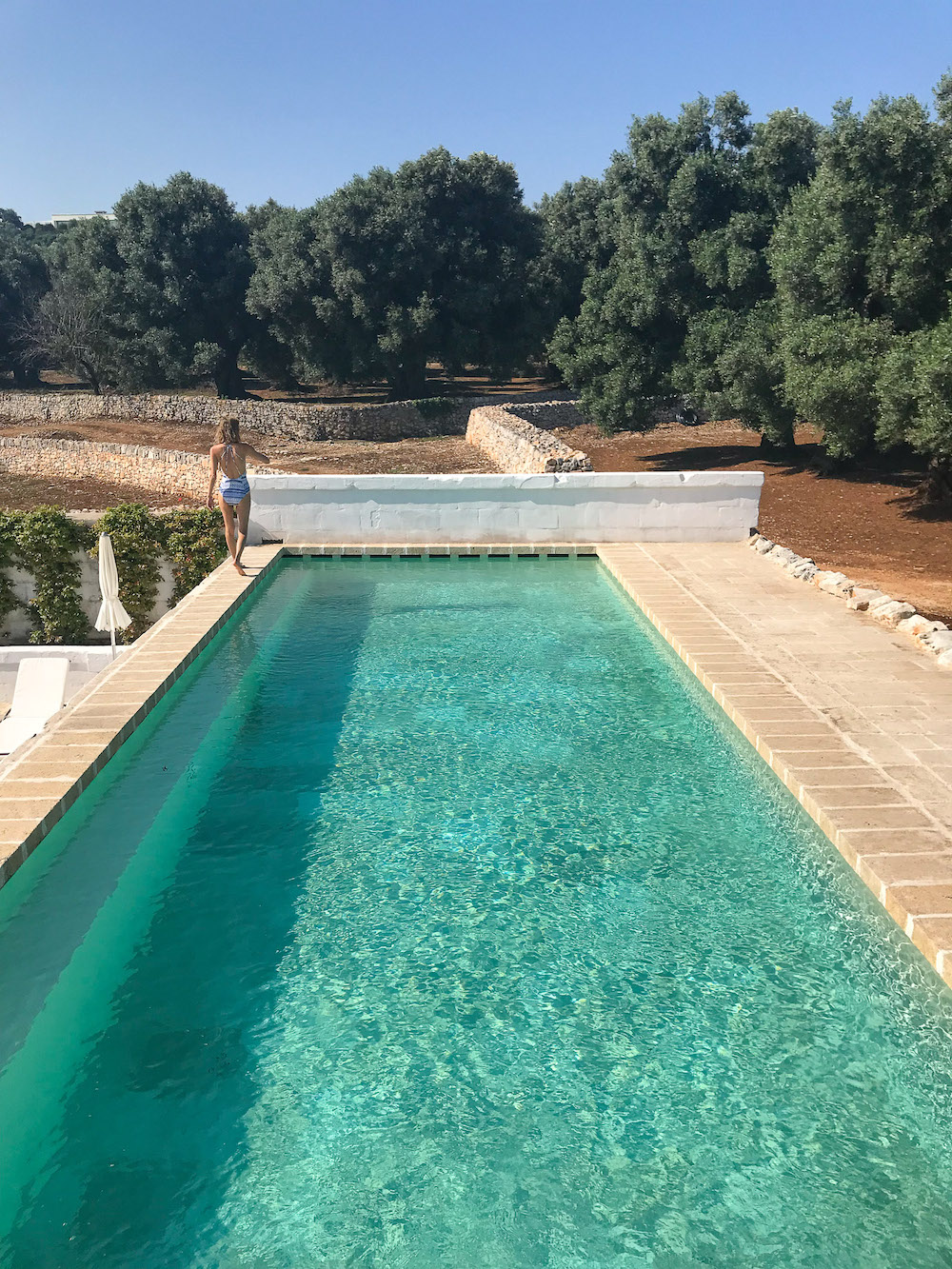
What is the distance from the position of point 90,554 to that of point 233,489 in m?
3.85

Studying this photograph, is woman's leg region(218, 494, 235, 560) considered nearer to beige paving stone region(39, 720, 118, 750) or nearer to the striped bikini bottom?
the striped bikini bottom

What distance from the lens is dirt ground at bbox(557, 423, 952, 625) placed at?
13547mm

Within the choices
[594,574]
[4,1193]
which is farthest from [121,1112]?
[594,574]

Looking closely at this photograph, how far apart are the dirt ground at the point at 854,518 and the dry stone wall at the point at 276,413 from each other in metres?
10.5

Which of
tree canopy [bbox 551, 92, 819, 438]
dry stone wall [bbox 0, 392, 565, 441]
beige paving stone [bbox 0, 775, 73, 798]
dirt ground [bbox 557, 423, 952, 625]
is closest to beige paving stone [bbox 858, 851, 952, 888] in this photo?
beige paving stone [bbox 0, 775, 73, 798]

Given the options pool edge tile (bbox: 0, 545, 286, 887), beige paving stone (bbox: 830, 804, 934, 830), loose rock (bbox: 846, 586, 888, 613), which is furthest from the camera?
loose rock (bbox: 846, 586, 888, 613)

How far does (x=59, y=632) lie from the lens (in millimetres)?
12734

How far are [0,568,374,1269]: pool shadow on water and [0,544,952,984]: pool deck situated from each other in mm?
779

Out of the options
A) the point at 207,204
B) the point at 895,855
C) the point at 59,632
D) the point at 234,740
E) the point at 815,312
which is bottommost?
the point at 59,632

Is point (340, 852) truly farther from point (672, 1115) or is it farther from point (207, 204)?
point (207, 204)

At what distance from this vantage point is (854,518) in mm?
17188

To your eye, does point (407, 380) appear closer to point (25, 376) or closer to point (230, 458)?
point (25, 376)

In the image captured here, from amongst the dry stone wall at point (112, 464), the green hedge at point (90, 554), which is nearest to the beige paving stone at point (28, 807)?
the green hedge at point (90, 554)

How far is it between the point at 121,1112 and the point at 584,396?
25.1 meters
